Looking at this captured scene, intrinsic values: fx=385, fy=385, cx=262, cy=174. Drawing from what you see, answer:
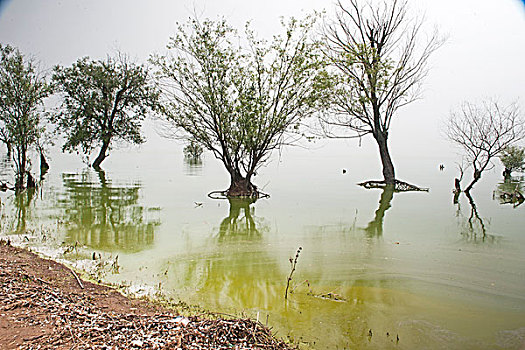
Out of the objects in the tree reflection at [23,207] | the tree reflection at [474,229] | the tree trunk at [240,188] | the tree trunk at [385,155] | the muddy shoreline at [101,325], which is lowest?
the muddy shoreline at [101,325]

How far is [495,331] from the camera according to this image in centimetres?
372

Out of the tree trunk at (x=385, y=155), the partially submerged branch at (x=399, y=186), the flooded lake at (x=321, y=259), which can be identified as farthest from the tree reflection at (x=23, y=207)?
the tree trunk at (x=385, y=155)

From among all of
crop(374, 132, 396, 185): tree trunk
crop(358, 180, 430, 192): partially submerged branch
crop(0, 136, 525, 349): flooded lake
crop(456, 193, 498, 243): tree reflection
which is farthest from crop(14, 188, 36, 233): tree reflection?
crop(374, 132, 396, 185): tree trunk

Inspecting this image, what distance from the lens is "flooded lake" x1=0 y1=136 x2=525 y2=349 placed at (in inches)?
151

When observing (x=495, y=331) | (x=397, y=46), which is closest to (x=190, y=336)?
(x=495, y=331)

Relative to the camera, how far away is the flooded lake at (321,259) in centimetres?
382

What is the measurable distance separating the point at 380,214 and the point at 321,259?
5220mm

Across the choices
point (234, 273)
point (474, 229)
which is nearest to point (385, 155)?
point (474, 229)

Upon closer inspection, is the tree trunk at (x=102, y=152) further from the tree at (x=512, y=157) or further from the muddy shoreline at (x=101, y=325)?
the tree at (x=512, y=157)

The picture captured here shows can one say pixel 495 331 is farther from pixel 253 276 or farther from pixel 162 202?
pixel 162 202

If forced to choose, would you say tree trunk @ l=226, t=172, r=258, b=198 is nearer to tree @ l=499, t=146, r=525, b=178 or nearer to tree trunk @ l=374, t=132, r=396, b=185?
tree trunk @ l=374, t=132, r=396, b=185

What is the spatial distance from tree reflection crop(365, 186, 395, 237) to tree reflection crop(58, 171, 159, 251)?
465 centimetres

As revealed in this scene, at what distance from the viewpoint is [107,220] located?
893 cm

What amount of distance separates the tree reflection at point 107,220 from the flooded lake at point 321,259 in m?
0.04
